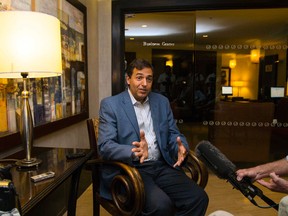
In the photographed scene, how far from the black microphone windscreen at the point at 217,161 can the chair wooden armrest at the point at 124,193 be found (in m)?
0.43

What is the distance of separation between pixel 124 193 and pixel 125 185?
0.17 meters

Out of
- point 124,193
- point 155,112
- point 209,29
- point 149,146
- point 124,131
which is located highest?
point 209,29

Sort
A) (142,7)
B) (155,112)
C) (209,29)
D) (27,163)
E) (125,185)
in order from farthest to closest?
1. (209,29)
2. (142,7)
3. (155,112)
4. (125,185)
5. (27,163)

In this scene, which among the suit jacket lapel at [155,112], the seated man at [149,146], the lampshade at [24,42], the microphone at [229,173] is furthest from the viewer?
the suit jacket lapel at [155,112]

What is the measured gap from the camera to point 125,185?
1388 millimetres

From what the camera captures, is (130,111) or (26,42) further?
(130,111)

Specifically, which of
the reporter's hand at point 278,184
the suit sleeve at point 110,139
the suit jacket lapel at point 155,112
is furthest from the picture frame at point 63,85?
the reporter's hand at point 278,184

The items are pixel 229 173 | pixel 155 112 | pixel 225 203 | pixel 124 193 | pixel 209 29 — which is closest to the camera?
pixel 229 173

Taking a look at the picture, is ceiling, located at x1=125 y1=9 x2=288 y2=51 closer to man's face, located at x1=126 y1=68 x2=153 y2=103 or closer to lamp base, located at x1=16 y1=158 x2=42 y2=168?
man's face, located at x1=126 y1=68 x2=153 y2=103

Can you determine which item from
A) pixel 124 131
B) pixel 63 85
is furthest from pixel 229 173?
pixel 63 85

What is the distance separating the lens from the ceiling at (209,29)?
3037 mm

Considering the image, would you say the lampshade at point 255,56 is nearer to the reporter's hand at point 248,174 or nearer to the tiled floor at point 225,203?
the tiled floor at point 225,203

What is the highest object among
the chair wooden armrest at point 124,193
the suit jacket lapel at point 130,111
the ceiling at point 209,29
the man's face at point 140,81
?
the ceiling at point 209,29

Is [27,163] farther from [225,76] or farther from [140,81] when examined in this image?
[225,76]
